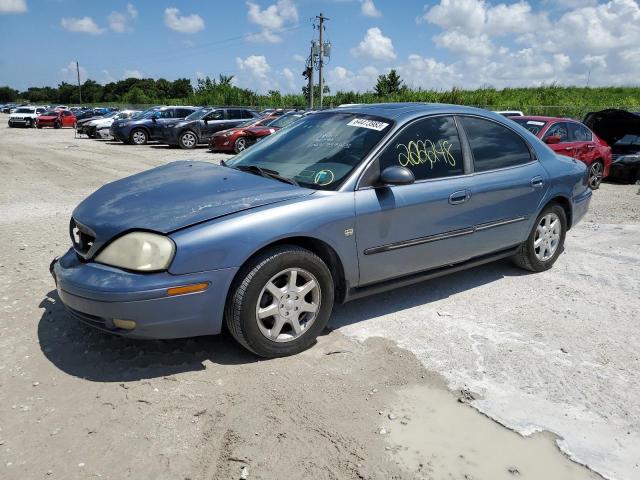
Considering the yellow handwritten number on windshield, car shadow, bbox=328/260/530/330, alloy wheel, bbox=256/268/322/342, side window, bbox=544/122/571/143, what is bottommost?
car shadow, bbox=328/260/530/330

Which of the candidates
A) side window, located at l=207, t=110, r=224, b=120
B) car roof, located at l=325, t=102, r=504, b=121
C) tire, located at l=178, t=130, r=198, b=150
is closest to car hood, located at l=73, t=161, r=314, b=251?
car roof, located at l=325, t=102, r=504, b=121

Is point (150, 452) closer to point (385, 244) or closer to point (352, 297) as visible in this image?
point (352, 297)

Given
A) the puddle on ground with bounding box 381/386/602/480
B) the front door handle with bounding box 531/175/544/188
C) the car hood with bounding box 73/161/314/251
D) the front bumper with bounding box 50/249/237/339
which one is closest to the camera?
the puddle on ground with bounding box 381/386/602/480

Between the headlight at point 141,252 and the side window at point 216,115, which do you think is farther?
the side window at point 216,115

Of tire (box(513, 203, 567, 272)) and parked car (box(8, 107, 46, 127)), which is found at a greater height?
parked car (box(8, 107, 46, 127))

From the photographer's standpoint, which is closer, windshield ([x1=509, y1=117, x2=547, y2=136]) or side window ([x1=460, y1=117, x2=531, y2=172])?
side window ([x1=460, y1=117, x2=531, y2=172])

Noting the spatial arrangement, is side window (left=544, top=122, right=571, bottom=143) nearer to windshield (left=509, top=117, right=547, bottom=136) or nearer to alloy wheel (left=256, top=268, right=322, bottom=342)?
windshield (left=509, top=117, right=547, bottom=136)

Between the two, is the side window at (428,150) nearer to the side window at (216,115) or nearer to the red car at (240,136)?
the red car at (240,136)

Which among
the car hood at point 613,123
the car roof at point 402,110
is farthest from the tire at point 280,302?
the car hood at point 613,123

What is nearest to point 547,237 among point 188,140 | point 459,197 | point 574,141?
point 459,197

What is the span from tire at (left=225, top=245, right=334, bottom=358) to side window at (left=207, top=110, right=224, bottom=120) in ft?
60.0

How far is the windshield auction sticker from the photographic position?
3.80 metres

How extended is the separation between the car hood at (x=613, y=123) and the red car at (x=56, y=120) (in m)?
35.6

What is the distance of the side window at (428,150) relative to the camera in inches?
147
